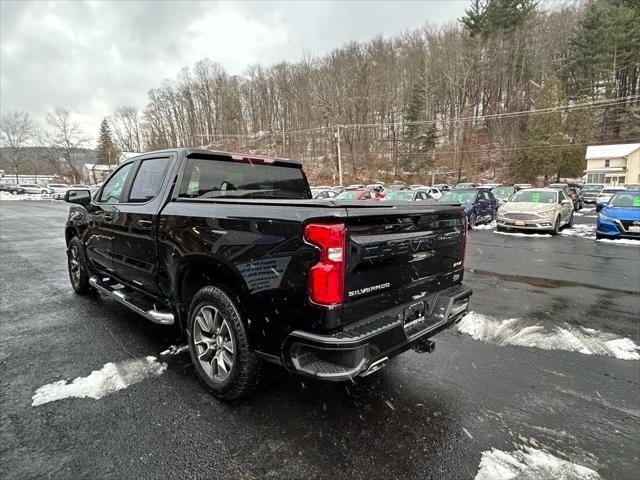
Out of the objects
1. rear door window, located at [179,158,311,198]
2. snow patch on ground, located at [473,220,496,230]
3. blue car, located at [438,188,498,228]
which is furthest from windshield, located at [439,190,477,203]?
rear door window, located at [179,158,311,198]

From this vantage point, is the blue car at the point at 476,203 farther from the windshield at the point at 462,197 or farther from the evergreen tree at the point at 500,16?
the evergreen tree at the point at 500,16

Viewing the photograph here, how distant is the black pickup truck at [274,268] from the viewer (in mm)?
2121

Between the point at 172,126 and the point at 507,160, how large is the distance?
2445 inches


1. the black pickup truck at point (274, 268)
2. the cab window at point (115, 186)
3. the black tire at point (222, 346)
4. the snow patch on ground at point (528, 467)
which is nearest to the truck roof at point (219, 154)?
the black pickup truck at point (274, 268)

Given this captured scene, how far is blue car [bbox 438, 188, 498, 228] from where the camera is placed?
51.9 feet

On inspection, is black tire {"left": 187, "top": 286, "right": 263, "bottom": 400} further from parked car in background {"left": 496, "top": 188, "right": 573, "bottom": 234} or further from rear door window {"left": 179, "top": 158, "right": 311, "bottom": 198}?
parked car in background {"left": 496, "top": 188, "right": 573, "bottom": 234}

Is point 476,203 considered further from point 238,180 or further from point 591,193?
point 591,193

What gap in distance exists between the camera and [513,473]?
214 cm

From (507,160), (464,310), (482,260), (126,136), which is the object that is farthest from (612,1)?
(126,136)

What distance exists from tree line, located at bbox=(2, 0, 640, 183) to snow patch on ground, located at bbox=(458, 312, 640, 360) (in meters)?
43.5

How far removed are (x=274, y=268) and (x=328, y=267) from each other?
399mm

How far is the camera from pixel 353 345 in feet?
6.80

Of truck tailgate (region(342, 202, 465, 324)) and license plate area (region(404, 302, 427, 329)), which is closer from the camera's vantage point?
truck tailgate (region(342, 202, 465, 324))

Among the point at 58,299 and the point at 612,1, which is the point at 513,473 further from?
the point at 612,1
